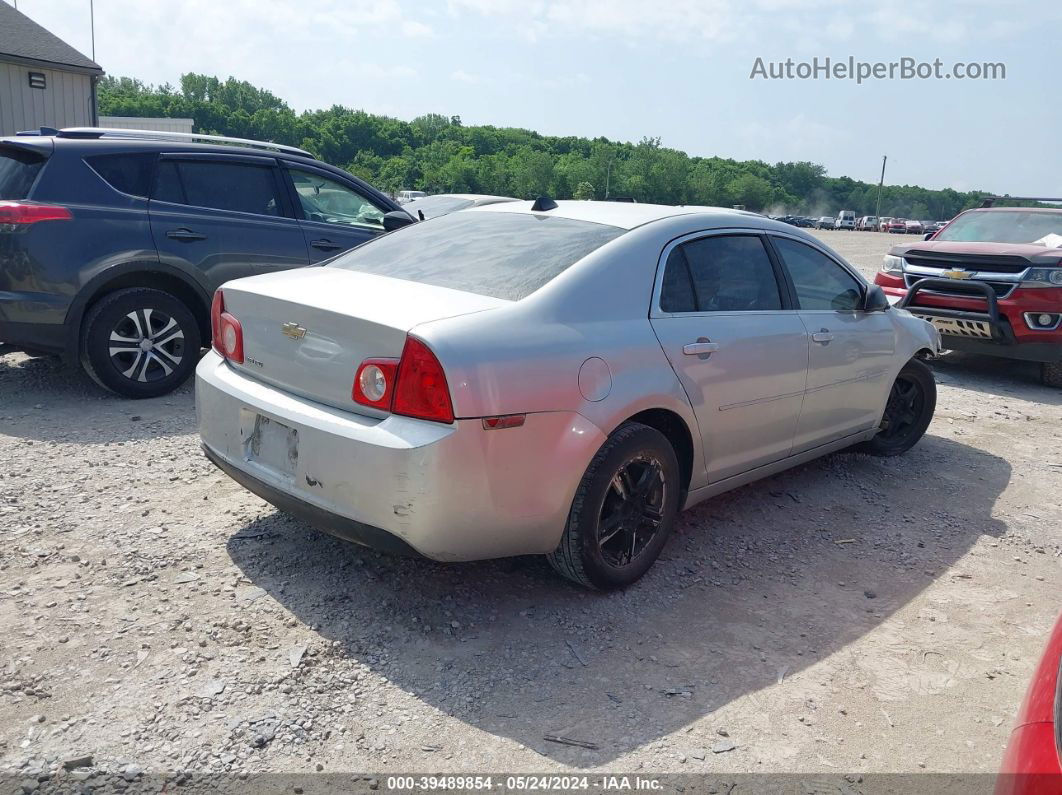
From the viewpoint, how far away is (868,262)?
25.1 metres

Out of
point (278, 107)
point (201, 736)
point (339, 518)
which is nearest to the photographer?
point (201, 736)

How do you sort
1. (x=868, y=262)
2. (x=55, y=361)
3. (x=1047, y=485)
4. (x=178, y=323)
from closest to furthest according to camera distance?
(x=1047, y=485) < (x=178, y=323) < (x=55, y=361) < (x=868, y=262)

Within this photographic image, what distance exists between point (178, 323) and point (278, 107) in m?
132

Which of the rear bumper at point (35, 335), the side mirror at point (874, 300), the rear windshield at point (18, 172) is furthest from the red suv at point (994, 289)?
the rear windshield at point (18, 172)

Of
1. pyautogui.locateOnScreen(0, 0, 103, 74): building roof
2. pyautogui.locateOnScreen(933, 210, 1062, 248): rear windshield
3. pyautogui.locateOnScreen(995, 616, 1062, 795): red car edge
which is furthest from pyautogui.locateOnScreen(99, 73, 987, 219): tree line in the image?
pyautogui.locateOnScreen(995, 616, 1062, 795): red car edge

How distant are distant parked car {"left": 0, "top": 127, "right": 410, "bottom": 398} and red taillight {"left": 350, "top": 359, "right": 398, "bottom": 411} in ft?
11.7

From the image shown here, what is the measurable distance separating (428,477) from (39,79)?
61.5 feet

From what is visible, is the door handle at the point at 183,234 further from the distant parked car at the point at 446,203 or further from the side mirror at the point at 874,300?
the distant parked car at the point at 446,203

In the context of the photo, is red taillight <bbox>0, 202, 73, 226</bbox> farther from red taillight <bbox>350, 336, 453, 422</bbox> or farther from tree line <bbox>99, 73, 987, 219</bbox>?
tree line <bbox>99, 73, 987, 219</bbox>

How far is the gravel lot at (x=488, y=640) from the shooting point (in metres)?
2.68

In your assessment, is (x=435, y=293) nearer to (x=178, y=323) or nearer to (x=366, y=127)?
Answer: (x=178, y=323)

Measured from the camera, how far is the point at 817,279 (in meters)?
4.87

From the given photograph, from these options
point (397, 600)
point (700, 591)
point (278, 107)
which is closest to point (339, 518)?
point (397, 600)

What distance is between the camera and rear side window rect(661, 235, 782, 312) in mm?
3906
